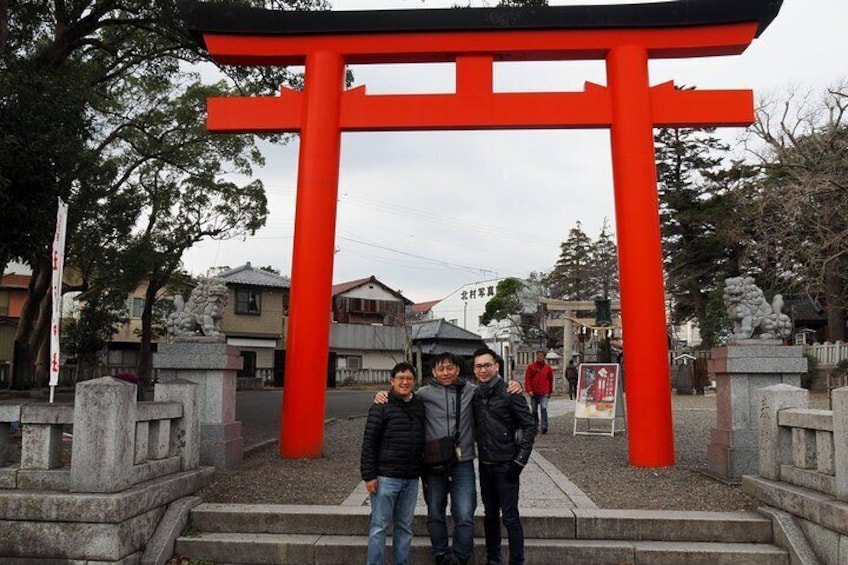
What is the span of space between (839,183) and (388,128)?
1359cm

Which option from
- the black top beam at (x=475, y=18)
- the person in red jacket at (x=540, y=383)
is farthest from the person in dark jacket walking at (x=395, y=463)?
the person in red jacket at (x=540, y=383)

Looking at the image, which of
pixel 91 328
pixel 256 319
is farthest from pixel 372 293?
pixel 91 328

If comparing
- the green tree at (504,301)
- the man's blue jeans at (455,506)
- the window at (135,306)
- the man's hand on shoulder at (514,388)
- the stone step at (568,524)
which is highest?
the green tree at (504,301)

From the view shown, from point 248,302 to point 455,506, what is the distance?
116ft

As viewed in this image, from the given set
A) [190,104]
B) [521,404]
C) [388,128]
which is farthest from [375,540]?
[190,104]

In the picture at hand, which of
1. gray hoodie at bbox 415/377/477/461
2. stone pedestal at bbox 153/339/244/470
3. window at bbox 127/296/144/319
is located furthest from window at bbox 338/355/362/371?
gray hoodie at bbox 415/377/477/461

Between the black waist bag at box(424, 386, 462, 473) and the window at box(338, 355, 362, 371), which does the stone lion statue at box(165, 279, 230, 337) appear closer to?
the black waist bag at box(424, 386, 462, 473)

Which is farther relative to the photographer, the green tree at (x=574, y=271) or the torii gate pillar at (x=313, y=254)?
the green tree at (x=574, y=271)

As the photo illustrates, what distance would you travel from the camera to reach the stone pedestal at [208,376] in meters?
8.04

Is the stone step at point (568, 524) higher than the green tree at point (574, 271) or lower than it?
lower

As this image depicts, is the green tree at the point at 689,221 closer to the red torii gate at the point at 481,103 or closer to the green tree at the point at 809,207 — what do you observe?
the green tree at the point at 809,207

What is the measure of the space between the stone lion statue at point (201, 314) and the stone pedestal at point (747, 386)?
613 centimetres

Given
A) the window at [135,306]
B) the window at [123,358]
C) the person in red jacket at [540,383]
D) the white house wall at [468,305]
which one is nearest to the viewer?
the person in red jacket at [540,383]

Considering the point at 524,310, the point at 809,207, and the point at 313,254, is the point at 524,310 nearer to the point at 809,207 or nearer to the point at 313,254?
the point at 809,207
